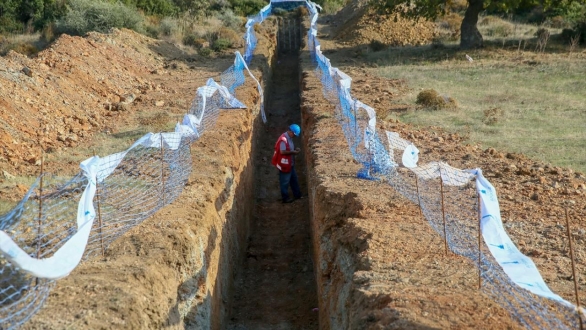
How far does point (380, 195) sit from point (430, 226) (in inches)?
55.8

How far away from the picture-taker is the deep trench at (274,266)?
9695 millimetres

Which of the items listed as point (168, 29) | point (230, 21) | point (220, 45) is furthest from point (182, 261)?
point (230, 21)

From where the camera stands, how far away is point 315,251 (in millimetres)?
10398

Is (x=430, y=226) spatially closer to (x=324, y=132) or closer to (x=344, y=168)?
(x=344, y=168)

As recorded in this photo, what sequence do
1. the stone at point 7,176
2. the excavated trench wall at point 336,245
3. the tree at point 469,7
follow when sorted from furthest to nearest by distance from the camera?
the tree at point 469,7 → the stone at point 7,176 → the excavated trench wall at point 336,245

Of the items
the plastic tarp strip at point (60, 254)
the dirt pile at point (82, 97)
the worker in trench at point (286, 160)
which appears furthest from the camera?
the worker in trench at point (286, 160)

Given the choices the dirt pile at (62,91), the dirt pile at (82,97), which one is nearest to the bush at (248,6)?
the dirt pile at (82,97)

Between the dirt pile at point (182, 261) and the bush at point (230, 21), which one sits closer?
the dirt pile at point (182, 261)

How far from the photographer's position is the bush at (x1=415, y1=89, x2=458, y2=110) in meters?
17.4

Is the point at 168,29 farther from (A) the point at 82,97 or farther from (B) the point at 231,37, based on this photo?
(A) the point at 82,97

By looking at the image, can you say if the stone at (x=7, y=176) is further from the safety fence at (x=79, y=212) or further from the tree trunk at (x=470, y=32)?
the tree trunk at (x=470, y=32)

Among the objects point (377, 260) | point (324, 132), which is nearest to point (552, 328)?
point (377, 260)

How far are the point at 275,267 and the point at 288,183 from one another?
2568mm

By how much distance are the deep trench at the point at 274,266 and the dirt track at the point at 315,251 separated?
0.03 meters
